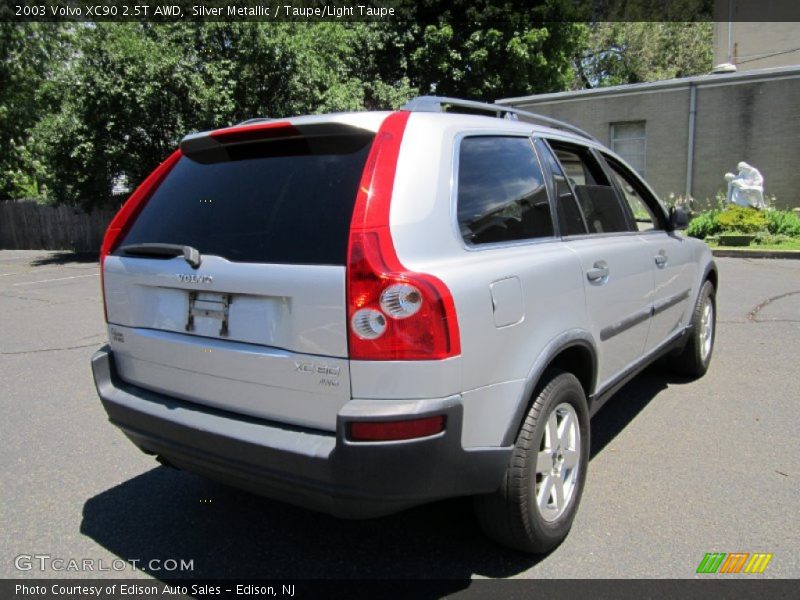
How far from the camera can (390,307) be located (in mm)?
2119

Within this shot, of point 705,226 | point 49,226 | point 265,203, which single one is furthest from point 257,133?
point 49,226

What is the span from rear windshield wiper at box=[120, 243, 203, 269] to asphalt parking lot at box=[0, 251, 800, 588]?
1.31 metres

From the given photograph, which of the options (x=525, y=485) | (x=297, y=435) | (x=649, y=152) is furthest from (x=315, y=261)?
(x=649, y=152)

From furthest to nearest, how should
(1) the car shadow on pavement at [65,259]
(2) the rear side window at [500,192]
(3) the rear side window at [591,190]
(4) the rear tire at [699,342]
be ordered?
(1) the car shadow on pavement at [65,259] < (4) the rear tire at [699,342] < (3) the rear side window at [591,190] < (2) the rear side window at [500,192]

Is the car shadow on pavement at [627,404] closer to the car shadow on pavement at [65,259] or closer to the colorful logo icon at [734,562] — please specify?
the colorful logo icon at [734,562]

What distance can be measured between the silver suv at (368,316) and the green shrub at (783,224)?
1361 centimetres

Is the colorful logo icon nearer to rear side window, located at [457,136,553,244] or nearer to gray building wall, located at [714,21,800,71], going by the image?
rear side window, located at [457,136,553,244]

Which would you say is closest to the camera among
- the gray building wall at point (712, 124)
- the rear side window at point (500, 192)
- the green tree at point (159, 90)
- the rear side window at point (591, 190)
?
the rear side window at point (500, 192)

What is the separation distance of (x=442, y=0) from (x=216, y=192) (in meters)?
22.5

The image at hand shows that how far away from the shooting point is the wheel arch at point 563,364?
7.98 ft

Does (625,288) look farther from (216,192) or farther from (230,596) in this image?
(230,596)

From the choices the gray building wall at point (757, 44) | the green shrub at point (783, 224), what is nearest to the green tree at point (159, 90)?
the green shrub at point (783, 224)

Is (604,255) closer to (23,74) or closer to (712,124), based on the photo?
(712,124)

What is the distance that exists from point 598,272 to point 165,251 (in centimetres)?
202
